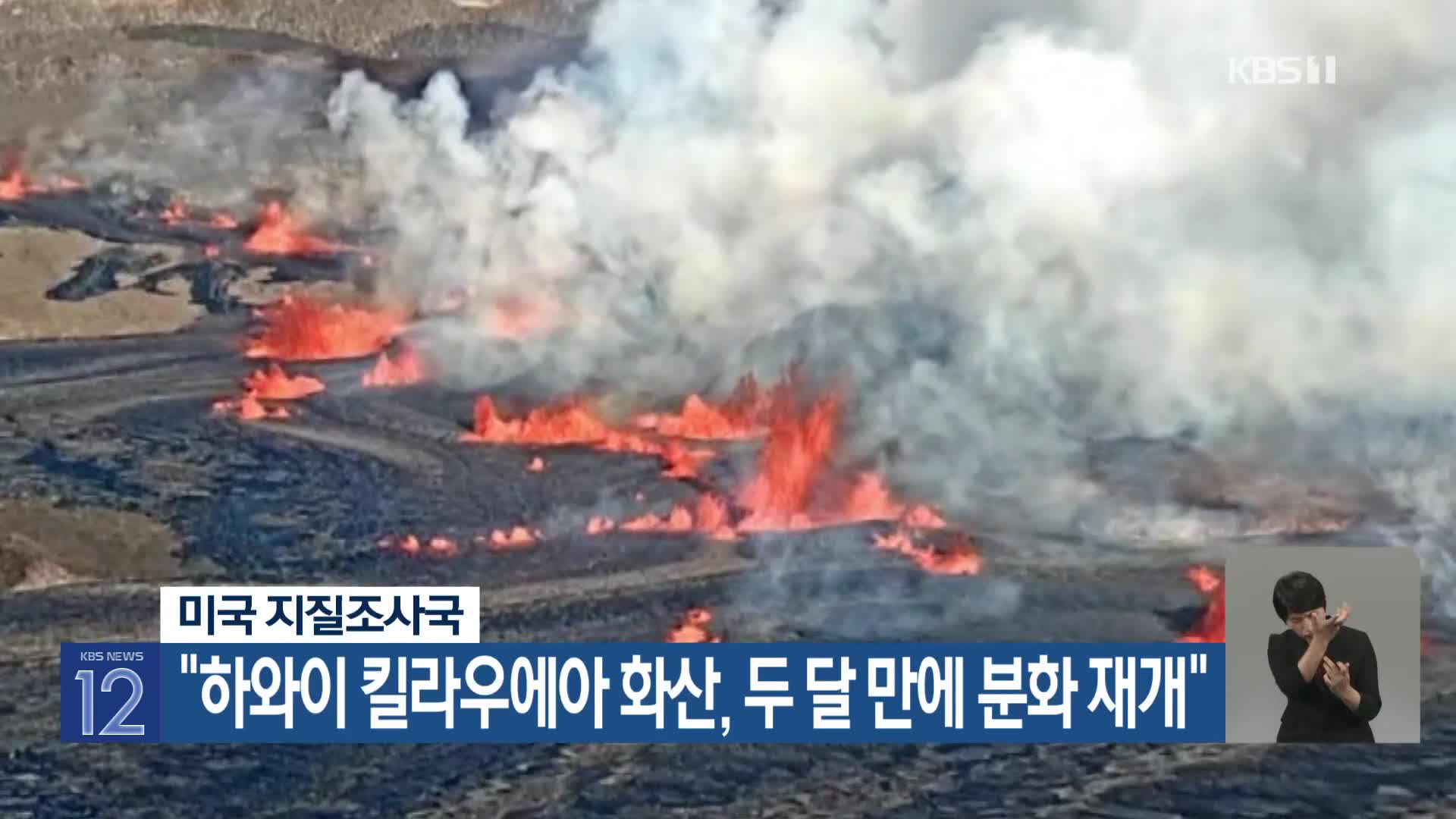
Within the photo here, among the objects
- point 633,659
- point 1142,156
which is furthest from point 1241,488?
point 633,659

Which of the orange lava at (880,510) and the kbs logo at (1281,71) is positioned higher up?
the kbs logo at (1281,71)

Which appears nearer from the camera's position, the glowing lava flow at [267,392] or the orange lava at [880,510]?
the orange lava at [880,510]

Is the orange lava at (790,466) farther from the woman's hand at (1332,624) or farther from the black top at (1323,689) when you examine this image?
the woman's hand at (1332,624)

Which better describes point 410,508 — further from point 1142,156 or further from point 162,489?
point 1142,156

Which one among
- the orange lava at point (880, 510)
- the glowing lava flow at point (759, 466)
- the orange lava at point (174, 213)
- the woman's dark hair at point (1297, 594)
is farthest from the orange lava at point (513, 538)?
the orange lava at point (174, 213)

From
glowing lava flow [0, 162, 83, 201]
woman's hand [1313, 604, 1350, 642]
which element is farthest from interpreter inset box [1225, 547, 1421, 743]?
glowing lava flow [0, 162, 83, 201]

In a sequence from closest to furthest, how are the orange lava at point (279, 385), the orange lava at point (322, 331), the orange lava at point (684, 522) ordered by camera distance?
the orange lava at point (684, 522) < the orange lava at point (279, 385) < the orange lava at point (322, 331)
